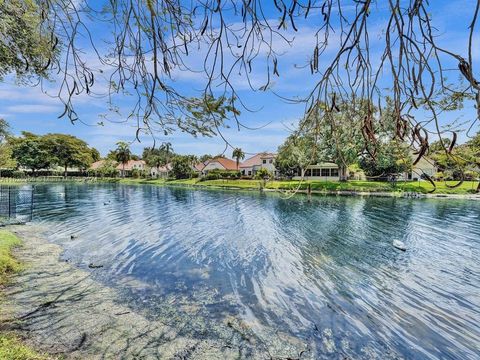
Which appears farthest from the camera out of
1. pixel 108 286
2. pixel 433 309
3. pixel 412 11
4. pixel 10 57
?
pixel 108 286

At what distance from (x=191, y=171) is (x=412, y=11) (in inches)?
3145

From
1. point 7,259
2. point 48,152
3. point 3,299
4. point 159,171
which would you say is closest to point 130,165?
point 159,171

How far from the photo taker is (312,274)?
1213cm

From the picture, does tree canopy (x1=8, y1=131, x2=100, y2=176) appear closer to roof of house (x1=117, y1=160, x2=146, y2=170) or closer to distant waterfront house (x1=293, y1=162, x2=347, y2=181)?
roof of house (x1=117, y1=160, x2=146, y2=170)

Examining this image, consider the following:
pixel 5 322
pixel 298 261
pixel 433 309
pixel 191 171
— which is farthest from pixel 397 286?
pixel 191 171

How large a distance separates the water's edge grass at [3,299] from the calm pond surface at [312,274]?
2.24m

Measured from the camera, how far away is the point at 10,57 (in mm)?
7910

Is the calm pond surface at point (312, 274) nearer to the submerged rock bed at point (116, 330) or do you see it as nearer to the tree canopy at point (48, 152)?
the submerged rock bed at point (116, 330)

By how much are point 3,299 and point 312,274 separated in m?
10.4

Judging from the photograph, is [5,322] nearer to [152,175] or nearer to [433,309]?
[433,309]

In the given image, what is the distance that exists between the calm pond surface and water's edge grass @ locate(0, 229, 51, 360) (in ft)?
7.35

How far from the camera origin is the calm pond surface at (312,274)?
779 centimetres

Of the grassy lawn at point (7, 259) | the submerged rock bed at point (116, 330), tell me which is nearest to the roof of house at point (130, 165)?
A: the grassy lawn at point (7, 259)

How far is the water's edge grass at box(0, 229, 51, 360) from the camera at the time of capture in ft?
17.7
